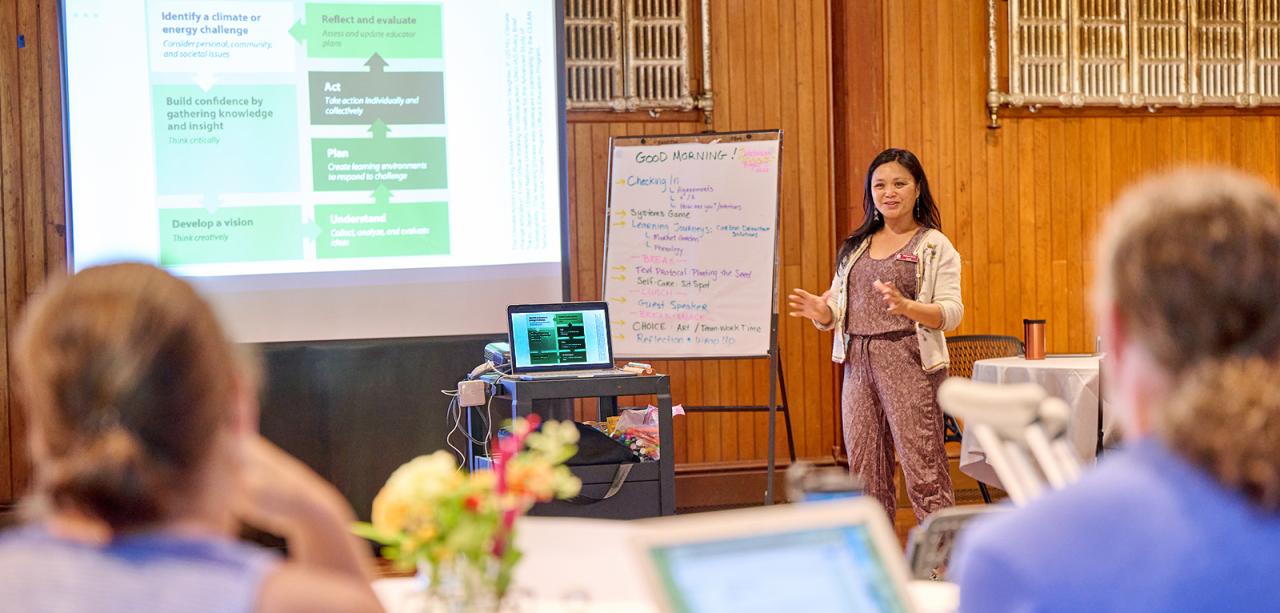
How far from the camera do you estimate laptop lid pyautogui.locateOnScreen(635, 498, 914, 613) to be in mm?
954

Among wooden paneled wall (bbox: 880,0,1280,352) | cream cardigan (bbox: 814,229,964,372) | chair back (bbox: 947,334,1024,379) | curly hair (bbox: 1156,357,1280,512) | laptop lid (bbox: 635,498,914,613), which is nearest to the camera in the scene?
curly hair (bbox: 1156,357,1280,512)

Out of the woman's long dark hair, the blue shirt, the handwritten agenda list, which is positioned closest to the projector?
the handwritten agenda list

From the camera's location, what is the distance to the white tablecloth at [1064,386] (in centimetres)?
405

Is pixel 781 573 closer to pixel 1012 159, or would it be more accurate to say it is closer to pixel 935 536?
pixel 935 536

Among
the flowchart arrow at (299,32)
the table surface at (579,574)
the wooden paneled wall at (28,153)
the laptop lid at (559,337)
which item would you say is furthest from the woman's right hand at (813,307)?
the wooden paneled wall at (28,153)

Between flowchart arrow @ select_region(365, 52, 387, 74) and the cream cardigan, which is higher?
flowchart arrow @ select_region(365, 52, 387, 74)

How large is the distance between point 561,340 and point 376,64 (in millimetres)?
1332

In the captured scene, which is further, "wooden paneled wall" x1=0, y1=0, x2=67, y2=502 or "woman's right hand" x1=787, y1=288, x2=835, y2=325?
"wooden paneled wall" x1=0, y1=0, x2=67, y2=502

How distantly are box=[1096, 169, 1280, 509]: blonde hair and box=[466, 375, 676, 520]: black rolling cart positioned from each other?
3089 millimetres

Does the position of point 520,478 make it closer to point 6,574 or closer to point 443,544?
point 443,544

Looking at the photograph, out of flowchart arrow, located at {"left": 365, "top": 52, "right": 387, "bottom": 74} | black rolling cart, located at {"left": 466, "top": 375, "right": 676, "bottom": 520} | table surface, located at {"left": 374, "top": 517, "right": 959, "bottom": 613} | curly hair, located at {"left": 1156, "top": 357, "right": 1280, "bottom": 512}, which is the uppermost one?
flowchart arrow, located at {"left": 365, "top": 52, "right": 387, "bottom": 74}

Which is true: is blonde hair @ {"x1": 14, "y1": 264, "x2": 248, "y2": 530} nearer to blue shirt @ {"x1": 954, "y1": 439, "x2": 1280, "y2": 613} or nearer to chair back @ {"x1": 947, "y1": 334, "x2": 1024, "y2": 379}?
blue shirt @ {"x1": 954, "y1": 439, "x2": 1280, "y2": 613}

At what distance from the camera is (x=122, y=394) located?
0.87m

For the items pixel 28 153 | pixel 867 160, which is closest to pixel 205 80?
pixel 28 153
